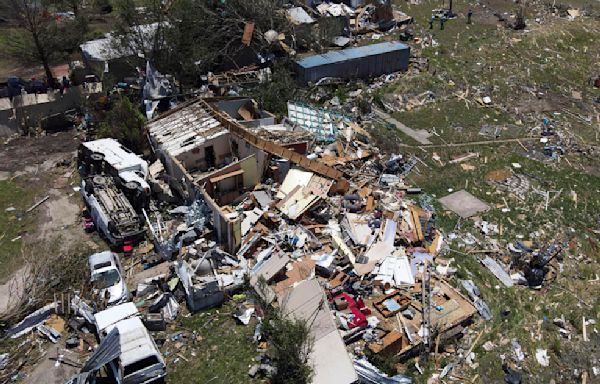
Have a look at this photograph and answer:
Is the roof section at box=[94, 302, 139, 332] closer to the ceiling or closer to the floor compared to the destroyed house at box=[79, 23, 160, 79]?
closer to the floor

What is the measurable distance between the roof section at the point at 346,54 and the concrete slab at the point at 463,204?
34.5 feet

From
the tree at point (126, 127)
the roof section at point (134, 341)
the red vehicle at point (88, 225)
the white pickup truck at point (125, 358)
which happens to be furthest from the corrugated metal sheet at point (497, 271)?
the tree at point (126, 127)

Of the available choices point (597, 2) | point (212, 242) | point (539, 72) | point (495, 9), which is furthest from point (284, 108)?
point (597, 2)

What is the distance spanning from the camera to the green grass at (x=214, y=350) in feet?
40.4

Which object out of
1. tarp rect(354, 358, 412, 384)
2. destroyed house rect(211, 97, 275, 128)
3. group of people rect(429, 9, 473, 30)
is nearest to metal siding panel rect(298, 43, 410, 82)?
destroyed house rect(211, 97, 275, 128)

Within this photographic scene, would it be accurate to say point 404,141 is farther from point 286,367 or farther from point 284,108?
point 286,367

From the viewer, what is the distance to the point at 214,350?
12977mm

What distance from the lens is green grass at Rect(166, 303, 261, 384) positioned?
12.3 meters

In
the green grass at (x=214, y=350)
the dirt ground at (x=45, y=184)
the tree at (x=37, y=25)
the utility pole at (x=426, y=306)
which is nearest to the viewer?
the green grass at (x=214, y=350)

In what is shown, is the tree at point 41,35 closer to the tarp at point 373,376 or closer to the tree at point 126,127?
the tree at point 126,127

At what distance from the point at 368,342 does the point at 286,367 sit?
2.59 m

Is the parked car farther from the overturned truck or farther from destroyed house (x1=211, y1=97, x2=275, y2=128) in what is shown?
destroyed house (x1=211, y1=97, x2=275, y2=128)

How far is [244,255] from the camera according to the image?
1570 centimetres

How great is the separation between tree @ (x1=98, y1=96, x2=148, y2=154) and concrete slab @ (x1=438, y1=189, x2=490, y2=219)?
12284 mm
